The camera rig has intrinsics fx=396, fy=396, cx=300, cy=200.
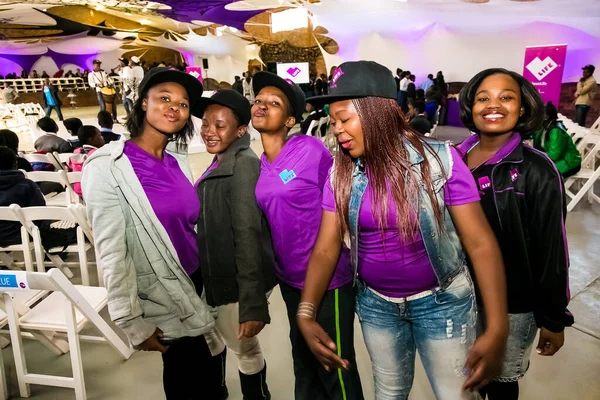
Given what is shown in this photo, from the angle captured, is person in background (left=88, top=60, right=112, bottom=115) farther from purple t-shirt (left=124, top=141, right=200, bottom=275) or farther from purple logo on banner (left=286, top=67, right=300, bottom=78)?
purple t-shirt (left=124, top=141, right=200, bottom=275)

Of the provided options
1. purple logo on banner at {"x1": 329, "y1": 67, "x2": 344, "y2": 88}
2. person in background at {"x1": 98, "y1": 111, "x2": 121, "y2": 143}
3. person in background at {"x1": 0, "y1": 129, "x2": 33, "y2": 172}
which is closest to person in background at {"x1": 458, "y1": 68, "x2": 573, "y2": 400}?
purple logo on banner at {"x1": 329, "y1": 67, "x2": 344, "y2": 88}

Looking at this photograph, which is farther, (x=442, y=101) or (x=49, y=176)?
(x=442, y=101)

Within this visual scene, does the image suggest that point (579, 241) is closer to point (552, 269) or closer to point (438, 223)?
point (552, 269)

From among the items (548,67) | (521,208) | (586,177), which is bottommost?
(586,177)

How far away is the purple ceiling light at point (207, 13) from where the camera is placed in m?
13.3

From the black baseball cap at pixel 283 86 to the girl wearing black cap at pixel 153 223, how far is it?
0.26 meters

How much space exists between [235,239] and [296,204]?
29 cm

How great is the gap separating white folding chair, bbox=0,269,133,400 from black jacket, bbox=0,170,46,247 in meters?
1.04

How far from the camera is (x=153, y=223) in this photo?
1443mm

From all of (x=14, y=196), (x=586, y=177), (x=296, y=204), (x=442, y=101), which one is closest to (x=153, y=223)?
(x=296, y=204)

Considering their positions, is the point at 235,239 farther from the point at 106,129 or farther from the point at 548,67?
the point at 548,67

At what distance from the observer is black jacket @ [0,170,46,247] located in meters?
3.00

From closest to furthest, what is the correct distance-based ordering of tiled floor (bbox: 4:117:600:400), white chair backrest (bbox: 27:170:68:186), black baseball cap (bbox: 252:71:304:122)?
black baseball cap (bbox: 252:71:304:122) → tiled floor (bbox: 4:117:600:400) → white chair backrest (bbox: 27:170:68:186)

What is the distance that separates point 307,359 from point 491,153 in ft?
3.51
